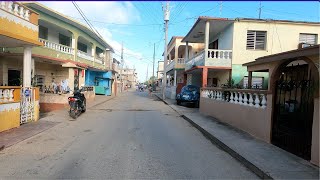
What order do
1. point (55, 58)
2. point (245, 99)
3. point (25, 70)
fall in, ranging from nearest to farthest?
point (245, 99)
point (25, 70)
point (55, 58)

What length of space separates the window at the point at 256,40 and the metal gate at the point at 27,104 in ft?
47.0

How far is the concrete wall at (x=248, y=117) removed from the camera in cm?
749

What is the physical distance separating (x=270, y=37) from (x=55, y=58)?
50.1 feet

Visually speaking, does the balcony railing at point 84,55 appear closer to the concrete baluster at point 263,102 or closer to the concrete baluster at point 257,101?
the concrete baluster at point 257,101

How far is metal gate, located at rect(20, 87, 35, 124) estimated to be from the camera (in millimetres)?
10086

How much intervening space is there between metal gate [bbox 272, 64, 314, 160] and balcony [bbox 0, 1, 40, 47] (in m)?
8.62

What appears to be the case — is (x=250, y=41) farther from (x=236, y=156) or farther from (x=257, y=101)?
(x=236, y=156)

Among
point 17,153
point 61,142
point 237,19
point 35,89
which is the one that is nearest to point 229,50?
point 237,19

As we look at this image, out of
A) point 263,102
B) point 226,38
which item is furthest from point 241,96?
point 226,38

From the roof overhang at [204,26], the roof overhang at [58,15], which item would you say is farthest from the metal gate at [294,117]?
the roof overhang at [58,15]

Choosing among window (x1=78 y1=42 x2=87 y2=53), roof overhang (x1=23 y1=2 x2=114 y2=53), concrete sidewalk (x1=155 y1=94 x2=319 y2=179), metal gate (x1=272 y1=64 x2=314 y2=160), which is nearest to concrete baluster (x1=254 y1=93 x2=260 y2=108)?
metal gate (x1=272 y1=64 x2=314 y2=160)

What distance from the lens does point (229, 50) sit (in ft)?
61.8

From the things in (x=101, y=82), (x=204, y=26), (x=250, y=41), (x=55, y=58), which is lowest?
(x=101, y=82)

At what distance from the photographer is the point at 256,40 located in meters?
18.9
